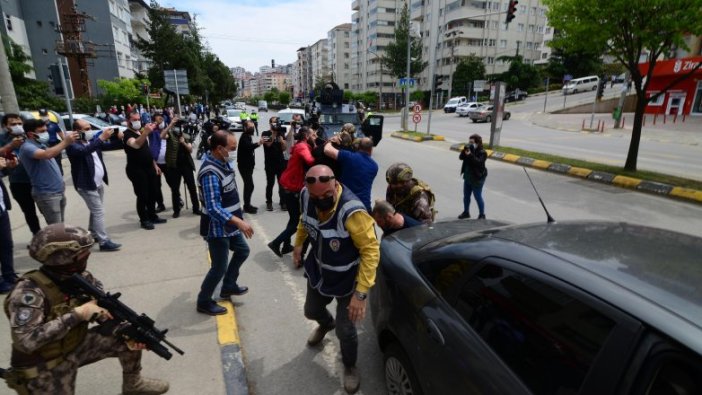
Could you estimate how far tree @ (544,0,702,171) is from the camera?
7863 millimetres

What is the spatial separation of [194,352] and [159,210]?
4.85 meters

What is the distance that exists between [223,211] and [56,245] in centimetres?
141

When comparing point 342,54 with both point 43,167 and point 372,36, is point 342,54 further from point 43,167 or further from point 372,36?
point 43,167

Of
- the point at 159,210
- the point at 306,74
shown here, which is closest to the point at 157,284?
the point at 159,210

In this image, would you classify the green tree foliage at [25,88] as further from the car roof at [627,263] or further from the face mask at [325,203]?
the car roof at [627,263]

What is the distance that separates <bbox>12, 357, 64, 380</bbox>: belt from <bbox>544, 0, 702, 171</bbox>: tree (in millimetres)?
10980

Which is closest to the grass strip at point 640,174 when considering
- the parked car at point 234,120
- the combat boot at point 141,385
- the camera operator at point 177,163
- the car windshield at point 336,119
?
the car windshield at point 336,119

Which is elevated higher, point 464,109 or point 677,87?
point 677,87

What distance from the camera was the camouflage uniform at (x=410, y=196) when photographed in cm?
364

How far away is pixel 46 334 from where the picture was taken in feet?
5.98

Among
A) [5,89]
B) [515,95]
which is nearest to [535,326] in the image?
[5,89]

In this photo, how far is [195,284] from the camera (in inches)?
166

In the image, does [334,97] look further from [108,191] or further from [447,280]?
[447,280]

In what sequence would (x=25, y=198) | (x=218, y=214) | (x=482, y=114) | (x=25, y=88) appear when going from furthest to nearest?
(x=482, y=114) < (x=25, y=88) < (x=25, y=198) < (x=218, y=214)
